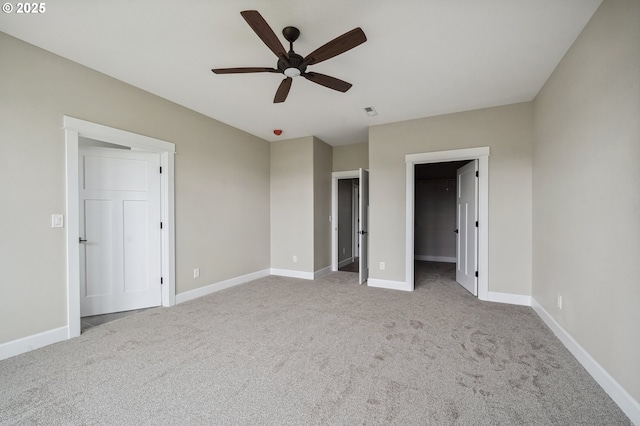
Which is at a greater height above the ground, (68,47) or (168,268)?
(68,47)

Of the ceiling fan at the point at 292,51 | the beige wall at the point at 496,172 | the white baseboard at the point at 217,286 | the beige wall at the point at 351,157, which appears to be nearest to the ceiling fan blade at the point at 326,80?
the ceiling fan at the point at 292,51

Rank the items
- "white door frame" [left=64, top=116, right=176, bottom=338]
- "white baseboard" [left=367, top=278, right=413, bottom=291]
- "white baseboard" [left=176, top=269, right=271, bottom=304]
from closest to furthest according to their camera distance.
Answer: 1. "white door frame" [left=64, top=116, right=176, bottom=338]
2. "white baseboard" [left=176, top=269, right=271, bottom=304]
3. "white baseboard" [left=367, top=278, right=413, bottom=291]

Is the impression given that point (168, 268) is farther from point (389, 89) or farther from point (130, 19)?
point (389, 89)

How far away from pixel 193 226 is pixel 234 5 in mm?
2800

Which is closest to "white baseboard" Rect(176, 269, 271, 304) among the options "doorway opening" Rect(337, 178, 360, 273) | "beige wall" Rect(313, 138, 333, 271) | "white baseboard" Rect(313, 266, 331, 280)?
"white baseboard" Rect(313, 266, 331, 280)

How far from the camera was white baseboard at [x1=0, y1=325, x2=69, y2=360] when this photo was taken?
7.10ft

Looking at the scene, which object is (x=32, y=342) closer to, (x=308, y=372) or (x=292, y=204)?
(x=308, y=372)

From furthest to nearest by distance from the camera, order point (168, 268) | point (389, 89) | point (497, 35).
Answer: point (168, 268) < point (389, 89) < point (497, 35)

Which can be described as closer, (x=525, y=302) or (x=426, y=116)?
(x=525, y=302)

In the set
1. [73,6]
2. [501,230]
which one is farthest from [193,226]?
[501,230]

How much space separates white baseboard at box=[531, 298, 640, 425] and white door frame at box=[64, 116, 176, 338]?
4191 mm

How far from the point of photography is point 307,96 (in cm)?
328

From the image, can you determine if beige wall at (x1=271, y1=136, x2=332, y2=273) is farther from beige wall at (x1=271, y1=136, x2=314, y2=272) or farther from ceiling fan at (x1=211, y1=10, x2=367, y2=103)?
ceiling fan at (x1=211, y1=10, x2=367, y2=103)

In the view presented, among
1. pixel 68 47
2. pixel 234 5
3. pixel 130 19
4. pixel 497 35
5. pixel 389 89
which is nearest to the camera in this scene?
pixel 234 5
